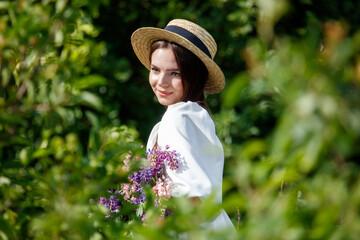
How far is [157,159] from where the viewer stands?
1998 millimetres

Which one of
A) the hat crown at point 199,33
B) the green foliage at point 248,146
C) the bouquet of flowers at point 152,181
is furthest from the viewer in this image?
the hat crown at point 199,33

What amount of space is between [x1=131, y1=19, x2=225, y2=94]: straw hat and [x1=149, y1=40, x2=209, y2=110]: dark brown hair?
3 centimetres

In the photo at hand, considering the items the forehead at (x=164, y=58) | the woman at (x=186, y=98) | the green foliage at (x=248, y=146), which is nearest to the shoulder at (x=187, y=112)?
the woman at (x=186, y=98)

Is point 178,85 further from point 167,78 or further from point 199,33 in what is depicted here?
point 199,33

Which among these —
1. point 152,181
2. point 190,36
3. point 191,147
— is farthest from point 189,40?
point 152,181

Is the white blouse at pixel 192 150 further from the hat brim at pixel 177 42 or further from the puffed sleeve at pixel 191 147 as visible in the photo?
the hat brim at pixel 177 42

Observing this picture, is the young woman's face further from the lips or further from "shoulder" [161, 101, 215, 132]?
"shoulder" [161, 101, 215, 132]

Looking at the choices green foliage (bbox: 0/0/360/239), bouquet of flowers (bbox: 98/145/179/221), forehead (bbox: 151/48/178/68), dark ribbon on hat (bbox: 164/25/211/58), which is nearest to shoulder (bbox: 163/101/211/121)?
bouquet of flowers (bbox: 98/145/179/221)

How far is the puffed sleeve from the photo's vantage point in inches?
75.8

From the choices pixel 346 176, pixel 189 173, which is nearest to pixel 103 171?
pixel 346 176

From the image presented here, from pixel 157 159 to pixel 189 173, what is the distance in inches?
6.5

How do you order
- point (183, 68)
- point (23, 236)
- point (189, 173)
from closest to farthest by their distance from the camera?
point (23, 236) → point (189, 173) → point (183, 68)

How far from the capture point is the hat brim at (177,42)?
2.41 meters

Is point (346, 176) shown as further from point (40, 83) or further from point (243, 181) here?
point (40, 83)
